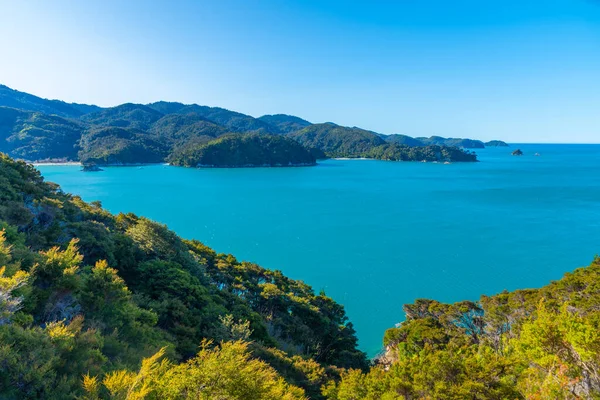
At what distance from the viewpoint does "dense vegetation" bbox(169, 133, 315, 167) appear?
166250 millimetres

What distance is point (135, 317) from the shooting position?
11.2 metres

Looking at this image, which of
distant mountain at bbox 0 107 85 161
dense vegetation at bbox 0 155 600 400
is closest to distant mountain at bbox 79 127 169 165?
distant mountain at bbox 0 107 85 161

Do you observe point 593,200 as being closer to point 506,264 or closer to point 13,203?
point 506,264

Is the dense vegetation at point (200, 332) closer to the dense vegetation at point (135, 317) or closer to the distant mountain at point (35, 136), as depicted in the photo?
the dense vegetation at point (135, 317)

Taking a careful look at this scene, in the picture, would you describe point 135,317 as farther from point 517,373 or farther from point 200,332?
point 517,373

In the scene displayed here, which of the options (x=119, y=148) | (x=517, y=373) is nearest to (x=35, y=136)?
(x=119, y=148)

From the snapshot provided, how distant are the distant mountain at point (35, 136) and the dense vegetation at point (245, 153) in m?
55.6

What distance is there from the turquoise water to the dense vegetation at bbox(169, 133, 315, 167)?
208 feet

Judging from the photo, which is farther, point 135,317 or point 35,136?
point 35,136

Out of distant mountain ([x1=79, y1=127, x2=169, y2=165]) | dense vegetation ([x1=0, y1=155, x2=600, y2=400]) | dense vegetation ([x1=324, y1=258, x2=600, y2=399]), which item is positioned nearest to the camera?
dense vegetation ([x1=0, y1=155, x2=600, y2=400])

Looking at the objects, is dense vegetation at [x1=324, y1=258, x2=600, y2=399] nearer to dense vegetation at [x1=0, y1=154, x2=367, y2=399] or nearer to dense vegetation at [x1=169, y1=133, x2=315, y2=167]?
dense vegetation at [x1=0, y1=154, x2=367, y2=399]

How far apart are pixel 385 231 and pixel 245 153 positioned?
13153 cm

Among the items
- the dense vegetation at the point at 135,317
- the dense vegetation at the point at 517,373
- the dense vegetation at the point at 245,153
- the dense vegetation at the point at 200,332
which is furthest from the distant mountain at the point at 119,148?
the dense vegetation at the point at 517,373

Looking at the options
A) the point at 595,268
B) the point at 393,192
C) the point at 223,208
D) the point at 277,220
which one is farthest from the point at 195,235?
the point at 393,192
